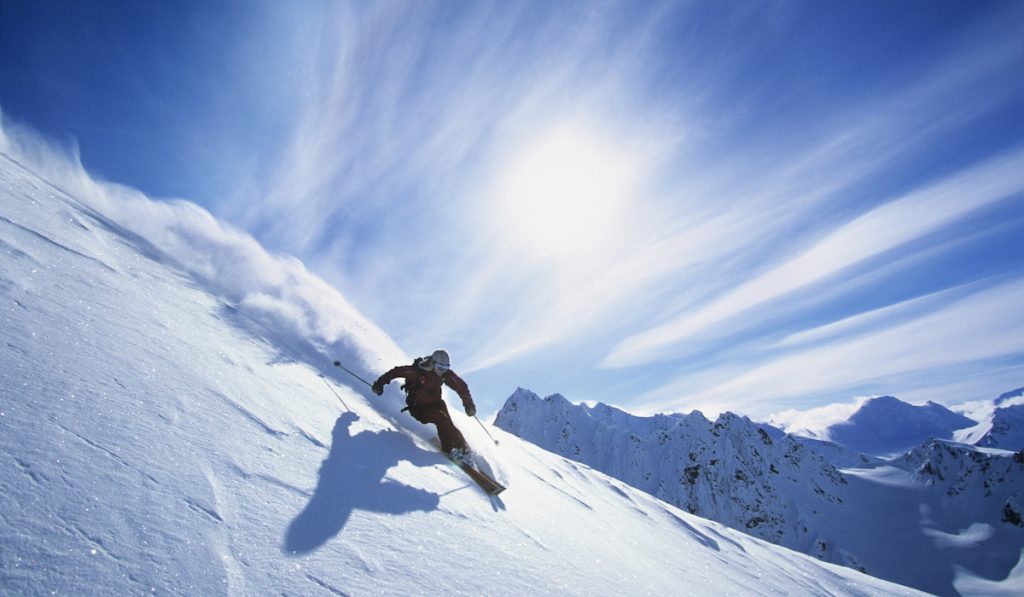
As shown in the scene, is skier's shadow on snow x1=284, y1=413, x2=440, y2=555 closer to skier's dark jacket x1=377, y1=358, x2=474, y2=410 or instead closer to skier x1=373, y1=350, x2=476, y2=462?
skier x1=373, y1=350, x2=476, y2=462

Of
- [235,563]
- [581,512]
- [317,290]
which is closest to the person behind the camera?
[235,563]

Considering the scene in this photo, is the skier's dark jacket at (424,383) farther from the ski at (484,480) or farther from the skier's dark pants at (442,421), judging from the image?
the ski at (484,480)

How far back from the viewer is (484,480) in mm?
6398

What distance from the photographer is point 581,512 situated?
7742 millimetres

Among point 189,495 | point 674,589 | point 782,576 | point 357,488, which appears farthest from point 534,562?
point 782,576

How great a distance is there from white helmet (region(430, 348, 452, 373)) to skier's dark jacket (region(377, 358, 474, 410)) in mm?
102

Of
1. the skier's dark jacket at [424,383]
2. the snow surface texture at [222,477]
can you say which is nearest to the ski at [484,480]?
the snow surface texture at [222,477]

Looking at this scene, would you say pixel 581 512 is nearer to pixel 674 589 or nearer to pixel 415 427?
pixel 674 589

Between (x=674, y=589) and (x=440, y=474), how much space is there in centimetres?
332

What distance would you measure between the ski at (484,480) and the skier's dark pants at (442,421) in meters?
0.45

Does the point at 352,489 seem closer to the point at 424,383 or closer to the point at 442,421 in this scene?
the point at 442,421

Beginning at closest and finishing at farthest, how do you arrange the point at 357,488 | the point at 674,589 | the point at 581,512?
the point at 357,488 < the point at 674,589 < the point at 581,512

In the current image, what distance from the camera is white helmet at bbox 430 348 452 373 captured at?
8367 mm

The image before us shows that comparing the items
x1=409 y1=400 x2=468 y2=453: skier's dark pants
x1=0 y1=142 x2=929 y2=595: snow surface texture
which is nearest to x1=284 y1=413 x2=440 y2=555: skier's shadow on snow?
x1=0 y1=142 x2=929 y2=595: snow surface texture
